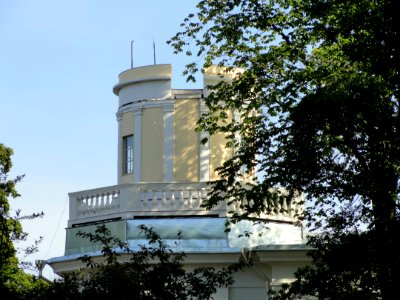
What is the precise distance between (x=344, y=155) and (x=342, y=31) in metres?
2.72

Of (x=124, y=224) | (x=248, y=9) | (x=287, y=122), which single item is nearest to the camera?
(x=287, y=122)

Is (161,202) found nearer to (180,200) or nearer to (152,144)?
(180,200)

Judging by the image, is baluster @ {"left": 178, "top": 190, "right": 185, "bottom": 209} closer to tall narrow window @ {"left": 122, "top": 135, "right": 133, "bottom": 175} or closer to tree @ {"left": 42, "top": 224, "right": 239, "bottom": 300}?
tall narrow window @ {"left": 122, "top": 135, "right": 133, "bottom": 175}

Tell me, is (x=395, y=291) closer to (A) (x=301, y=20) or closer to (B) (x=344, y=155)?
(B) (x=344, y=155)

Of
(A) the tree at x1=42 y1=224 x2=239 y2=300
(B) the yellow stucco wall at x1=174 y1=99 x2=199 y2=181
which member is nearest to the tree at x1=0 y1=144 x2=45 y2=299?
(A) the tree at x1=42 y1=224 x2=239 y2=300

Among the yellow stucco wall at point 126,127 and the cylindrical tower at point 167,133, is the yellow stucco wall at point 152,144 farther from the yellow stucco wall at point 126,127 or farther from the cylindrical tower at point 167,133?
the yellow stucco wall at point 126,127

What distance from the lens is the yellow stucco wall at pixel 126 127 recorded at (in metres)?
30.5

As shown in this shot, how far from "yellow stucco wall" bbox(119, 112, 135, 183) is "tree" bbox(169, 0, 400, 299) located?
685cm

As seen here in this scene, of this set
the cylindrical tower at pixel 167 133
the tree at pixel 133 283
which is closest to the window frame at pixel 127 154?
the cylindrical tower at pixel 167 133

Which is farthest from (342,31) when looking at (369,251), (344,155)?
(369,251)

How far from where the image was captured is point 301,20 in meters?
23.1

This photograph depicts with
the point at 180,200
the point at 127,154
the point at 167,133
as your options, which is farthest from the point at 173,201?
the point at 127,154

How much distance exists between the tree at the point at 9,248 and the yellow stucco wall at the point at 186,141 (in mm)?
4828

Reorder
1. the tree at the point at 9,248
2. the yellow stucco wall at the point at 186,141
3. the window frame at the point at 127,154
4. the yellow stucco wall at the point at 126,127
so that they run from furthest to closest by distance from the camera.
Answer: the window frame at the point at 127,154 → the yellow stucco wall at the point at 126,127 → the yellow stucco wall at the point at 186,141 → the tree at the point at 9,248
